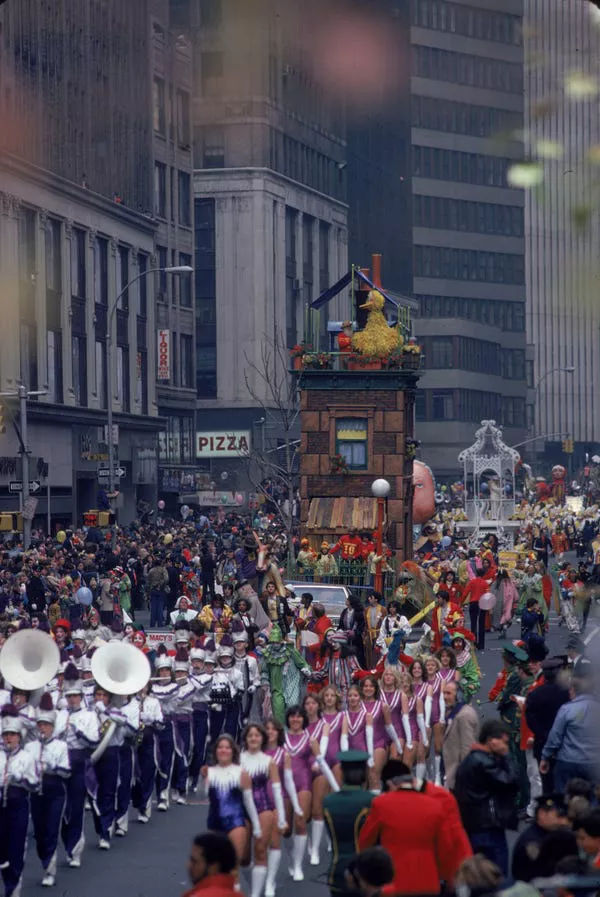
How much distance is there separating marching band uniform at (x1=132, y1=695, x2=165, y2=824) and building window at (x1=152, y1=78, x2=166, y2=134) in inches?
920

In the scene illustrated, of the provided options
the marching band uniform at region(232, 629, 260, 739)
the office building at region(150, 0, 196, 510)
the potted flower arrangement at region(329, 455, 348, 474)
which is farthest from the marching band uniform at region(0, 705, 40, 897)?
the office building at region(150, 0, 196, 510)

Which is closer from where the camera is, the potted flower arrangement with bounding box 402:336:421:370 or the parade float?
the parade float

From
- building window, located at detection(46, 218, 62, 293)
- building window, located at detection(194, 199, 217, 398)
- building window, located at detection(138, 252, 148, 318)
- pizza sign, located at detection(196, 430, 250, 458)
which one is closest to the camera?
building window, located at detection(46, 218, 62, 293)

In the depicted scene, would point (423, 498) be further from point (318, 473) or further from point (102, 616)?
point (102, 616)

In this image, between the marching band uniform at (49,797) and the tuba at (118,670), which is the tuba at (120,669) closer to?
the tuba at (118,670)

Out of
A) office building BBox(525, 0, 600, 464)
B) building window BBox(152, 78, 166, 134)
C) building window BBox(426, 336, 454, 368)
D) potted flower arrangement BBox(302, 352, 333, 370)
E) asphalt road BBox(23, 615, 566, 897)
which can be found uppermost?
building window BBox(152, 78, 166, 134)

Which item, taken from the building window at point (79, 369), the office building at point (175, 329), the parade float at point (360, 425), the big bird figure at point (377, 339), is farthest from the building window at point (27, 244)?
the big bird figure at point (377, 339)

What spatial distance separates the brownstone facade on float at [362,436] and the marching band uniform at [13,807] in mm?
27237

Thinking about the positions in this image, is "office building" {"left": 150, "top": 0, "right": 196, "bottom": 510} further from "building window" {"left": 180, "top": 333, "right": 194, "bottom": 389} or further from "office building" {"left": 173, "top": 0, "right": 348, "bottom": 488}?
Result: "office building" {"left": 173, "top": 0, "right": 348, "bottom": 488}

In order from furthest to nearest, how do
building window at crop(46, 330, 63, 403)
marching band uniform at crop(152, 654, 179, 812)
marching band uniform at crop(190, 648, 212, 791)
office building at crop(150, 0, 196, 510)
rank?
office building at crop(150, 0, 196, 510)
building window at crop(46, 330, 63, 403)
marching band uniform at crop(190, 648, 212, 791)
marching band uniform at crop(152, 654, 179, 812)

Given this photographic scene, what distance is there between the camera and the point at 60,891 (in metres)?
14.6

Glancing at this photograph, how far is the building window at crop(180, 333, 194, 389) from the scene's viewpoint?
86.7 meters

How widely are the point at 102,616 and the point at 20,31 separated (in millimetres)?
10176

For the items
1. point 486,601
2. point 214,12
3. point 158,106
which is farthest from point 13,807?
point 158,106
